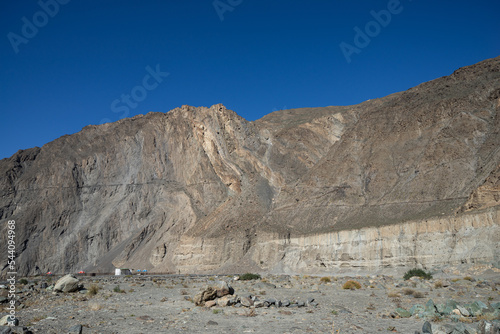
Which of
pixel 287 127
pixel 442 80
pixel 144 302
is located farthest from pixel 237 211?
pixel 144 302

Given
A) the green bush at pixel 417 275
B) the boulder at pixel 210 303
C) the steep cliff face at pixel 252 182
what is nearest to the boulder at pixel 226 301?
the boulder at pixel 210 303

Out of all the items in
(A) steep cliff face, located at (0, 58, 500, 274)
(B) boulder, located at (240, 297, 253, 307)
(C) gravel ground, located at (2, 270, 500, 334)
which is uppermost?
(A) steep cliff face, located at (0, 58, 500, 274)

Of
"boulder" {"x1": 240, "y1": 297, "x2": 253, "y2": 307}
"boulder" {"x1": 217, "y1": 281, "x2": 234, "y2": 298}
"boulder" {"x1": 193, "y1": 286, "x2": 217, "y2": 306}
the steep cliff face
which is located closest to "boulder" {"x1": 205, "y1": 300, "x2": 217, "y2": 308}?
"boulder" {"x1": 193, "y1": 286, "x2": 217, "y2": 306}

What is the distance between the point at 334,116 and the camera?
3418 inches

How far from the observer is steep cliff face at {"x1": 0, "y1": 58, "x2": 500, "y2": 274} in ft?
175

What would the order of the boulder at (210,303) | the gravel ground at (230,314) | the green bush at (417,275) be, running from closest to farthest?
the gravel ground at (230,314)
the boulder at (210,303)
the green bush at (417,275)

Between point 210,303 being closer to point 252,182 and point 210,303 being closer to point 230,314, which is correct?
point 230,314

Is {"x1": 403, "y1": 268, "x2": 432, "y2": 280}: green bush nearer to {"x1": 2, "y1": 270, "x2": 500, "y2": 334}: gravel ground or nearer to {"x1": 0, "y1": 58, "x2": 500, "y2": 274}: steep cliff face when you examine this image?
{"x1": 0, "y1": 58, "x2": 500, "y2": 274}: steep cliff face

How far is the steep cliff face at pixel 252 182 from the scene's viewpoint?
53.2 meters

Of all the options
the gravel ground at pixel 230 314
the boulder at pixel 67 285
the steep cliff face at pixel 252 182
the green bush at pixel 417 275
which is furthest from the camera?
the steep cliff face at pixel 252 182

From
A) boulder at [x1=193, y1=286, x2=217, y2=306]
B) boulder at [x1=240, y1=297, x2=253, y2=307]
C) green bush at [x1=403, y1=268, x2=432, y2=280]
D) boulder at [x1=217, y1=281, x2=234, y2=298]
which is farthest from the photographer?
green bush at [x1=403, y1=268, x2=432, y2=280]

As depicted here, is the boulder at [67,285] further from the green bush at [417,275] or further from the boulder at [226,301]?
the green bush at [417,275]

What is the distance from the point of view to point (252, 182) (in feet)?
246

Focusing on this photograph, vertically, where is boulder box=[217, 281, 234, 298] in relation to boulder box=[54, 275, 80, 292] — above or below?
above
